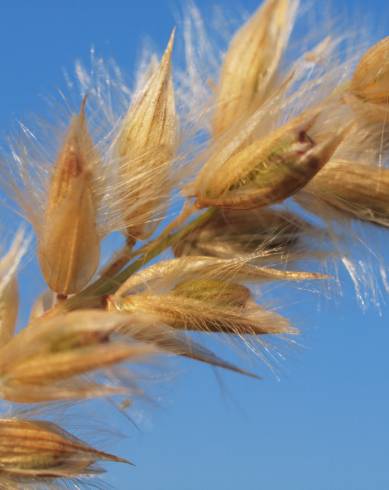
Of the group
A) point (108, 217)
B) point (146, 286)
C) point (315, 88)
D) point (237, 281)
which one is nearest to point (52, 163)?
point (108, 217)

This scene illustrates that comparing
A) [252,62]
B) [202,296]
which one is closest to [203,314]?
[202,296]

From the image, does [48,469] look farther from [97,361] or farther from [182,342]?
[97,361]

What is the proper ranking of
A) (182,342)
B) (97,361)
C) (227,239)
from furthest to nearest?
(227,239) < (182,342) < (97,361)

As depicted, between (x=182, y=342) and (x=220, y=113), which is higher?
(x=220, y=113)

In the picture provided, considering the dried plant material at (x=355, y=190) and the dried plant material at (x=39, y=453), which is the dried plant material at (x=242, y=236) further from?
the dried plant material at (x=39, y=453)

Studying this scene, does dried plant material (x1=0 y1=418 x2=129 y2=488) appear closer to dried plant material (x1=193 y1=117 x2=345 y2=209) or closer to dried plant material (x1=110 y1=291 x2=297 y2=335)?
dried plant material (x1=110 y1=291 x2=297 y2=335)

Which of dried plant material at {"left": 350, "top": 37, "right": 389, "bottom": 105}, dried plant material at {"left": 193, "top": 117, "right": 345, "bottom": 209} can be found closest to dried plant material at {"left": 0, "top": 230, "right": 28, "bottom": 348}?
dried plant material at {"left": 193, "top": 117, "right": 345, "bottom": 209}

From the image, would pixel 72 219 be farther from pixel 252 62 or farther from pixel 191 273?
pixel 252 62
